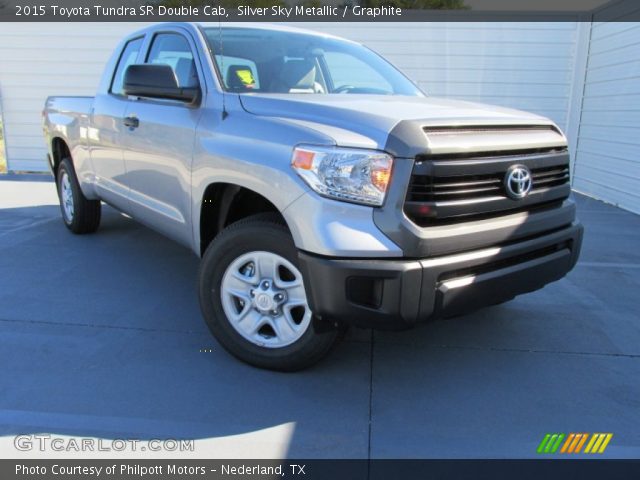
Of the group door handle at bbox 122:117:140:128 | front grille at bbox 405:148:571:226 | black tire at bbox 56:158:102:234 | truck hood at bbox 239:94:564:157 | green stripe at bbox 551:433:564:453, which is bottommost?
green stripe at bbox 551:433:564:453

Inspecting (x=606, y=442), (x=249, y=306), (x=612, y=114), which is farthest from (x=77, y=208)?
(x=612, y=114)

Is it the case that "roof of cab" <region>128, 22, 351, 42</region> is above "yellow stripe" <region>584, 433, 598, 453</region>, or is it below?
above

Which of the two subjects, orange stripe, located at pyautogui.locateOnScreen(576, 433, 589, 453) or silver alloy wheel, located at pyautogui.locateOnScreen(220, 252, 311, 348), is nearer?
orange stripe, located at pyautogui.locateOnScreen(576, 433, 589, 453)

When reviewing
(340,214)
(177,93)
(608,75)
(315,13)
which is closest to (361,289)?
(340,214)

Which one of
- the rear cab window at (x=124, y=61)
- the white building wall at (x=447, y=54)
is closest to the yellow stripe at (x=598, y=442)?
the rear cab window at (x=124, y=61)

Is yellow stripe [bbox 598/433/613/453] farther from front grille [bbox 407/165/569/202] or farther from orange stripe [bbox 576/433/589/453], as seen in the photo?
front grille [bbox 407/165/569/202]

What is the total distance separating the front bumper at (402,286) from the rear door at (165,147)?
130 centimetres

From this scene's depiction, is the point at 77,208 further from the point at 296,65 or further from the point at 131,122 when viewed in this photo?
the point at 296,65

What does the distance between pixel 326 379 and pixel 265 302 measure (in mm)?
544

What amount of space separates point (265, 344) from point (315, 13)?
8.77 m

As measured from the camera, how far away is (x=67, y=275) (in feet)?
14.8

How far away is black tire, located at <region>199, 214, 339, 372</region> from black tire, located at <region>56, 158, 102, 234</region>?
320 cm

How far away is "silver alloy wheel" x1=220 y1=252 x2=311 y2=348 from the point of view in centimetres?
283

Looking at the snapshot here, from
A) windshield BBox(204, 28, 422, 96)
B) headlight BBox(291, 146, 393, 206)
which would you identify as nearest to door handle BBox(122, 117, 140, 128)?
windshield BBox(204, 28, 422, 96)
